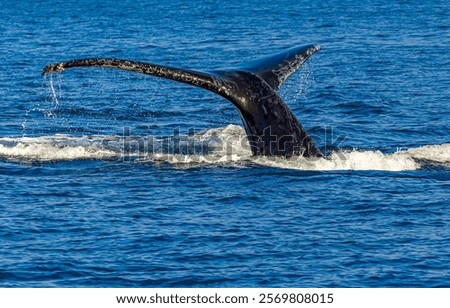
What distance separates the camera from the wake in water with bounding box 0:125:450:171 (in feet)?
62.8

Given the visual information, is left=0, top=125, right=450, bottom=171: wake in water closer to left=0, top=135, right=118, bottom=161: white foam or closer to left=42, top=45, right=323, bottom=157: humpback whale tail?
left=0, top=135, right=118, bottom=161: white foam

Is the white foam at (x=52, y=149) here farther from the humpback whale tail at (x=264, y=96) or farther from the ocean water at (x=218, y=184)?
the humpback whale tail at (x=264, y=96)

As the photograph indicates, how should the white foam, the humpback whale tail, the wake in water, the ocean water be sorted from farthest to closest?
the white foam
the wake in water
the humpback whale tail
the ocean water

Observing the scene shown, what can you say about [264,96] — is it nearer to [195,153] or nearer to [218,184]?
[218,184]

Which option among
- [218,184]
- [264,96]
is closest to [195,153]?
[218,184]

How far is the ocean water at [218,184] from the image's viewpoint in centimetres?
1422

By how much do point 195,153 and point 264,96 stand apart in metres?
2.69

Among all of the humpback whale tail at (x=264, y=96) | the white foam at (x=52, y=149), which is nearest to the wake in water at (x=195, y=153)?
the white foam at (x=52, y=149)

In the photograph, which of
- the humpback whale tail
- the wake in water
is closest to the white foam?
the wake in water

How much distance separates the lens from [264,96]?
17938mm

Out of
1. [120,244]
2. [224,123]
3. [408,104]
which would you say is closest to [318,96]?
[408,104]

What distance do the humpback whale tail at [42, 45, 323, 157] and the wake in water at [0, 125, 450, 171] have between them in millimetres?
266

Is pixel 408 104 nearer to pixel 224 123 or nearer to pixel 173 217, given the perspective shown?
pixel 224 123

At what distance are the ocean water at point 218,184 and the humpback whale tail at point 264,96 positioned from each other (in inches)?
11.9
